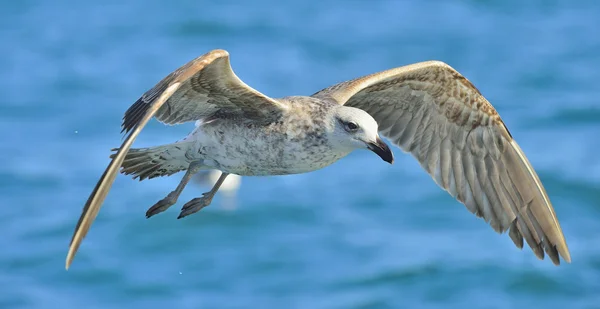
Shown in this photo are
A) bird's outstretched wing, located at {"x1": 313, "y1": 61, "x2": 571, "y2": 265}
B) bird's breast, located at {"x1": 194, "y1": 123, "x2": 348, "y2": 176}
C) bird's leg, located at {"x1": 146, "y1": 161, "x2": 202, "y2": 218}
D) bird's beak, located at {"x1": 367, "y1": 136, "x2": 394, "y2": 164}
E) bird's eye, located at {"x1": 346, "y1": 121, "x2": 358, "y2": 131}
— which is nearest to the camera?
bird's beak, located at {"x1": 367, "y1": 136, "x2": 394, "y2": 164}

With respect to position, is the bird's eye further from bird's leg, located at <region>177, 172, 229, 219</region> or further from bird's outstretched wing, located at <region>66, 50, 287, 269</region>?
bird's leg, located at <region>177, 172, 229, 219</region>

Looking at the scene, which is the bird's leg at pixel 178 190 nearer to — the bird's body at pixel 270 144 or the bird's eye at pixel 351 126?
the bird's body at pixel 270 144

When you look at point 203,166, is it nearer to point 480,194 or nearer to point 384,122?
point 384,122

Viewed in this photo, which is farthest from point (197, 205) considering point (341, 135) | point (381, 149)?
point (381, 149)

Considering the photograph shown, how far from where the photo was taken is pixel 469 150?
10648 mm

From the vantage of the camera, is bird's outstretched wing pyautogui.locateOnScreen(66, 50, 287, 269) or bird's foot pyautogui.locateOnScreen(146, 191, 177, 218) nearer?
bird's outstretched wing pyautogui.locateOnScreen(66, 50, 287, 269)

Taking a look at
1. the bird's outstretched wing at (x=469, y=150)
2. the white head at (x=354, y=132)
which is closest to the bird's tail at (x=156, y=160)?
the white head at (x=354, y=132)

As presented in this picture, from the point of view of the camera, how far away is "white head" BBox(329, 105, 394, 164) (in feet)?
29.8

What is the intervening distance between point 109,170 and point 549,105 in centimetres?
1523

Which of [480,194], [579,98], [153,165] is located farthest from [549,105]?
[153,165]

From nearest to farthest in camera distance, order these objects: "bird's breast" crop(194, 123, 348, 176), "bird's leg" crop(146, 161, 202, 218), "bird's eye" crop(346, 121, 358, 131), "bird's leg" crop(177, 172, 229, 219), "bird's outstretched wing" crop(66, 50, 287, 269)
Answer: "bird's outstretched wing" crop(66, 50, 287, 269) → "bird's eye" crop(346, 121, 358, 131) → "bird's breast" crop(194, 123, 348, 176) → "bird's leg" crop(146, 161, 202, 218) → "bird's leg" crop(177, 172, 229, 219)

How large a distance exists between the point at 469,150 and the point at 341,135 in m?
1.85

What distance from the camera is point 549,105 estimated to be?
22.2 meters

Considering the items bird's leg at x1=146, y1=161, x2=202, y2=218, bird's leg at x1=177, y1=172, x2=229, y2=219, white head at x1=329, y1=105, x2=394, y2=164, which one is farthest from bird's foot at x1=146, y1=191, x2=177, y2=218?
white head at x1=329, y1=105, x2=394, y2=164
